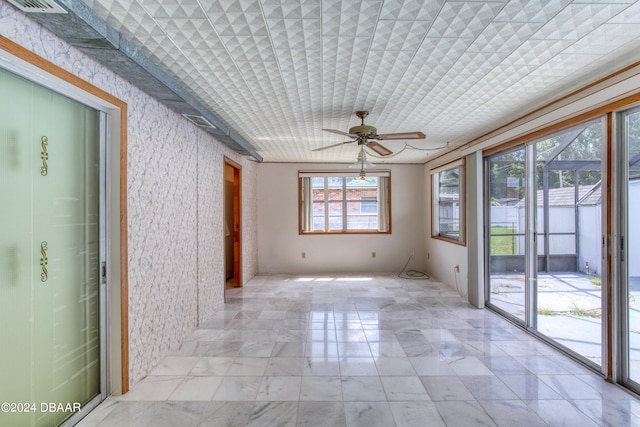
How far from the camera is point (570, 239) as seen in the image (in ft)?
9.08

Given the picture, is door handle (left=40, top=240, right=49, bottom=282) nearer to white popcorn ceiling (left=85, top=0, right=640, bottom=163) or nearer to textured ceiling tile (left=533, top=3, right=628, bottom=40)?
white popcorn ceiling (left=85, top=0, right=640, bottom=163)

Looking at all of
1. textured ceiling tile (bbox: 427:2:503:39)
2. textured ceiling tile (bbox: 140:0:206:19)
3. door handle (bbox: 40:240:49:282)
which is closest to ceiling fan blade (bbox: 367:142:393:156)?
textured ceiling tile (bbox: 427:2:503:39)

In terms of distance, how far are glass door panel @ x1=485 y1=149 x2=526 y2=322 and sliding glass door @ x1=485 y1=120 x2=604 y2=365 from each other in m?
0.01

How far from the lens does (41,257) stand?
1581mm

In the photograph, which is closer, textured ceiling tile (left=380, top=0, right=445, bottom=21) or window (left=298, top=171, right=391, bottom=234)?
textured ceiling tile (left=380, top=0, right=445, bottom=21)

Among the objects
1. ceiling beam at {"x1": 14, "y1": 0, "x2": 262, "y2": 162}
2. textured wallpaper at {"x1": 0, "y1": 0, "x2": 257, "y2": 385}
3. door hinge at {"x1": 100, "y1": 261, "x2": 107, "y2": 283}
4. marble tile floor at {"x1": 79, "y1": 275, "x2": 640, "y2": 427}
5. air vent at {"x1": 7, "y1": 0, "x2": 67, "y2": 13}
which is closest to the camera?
air vent at {"x1": 7, "y1": 0, "x2": 67, "y2": 13}

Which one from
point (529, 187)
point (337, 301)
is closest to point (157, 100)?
point (337, 301)

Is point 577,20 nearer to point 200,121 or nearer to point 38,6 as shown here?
point 38,6

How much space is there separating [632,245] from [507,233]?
4.86 feet

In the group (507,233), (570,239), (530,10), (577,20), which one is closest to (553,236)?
(570,239)

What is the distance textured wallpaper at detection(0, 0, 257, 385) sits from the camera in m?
1.77

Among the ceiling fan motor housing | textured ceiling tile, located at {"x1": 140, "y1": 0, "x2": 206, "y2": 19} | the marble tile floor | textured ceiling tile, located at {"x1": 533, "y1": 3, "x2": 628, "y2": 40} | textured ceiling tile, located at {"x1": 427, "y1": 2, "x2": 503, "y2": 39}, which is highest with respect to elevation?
textured ceiling tile, located at {"x1": 140, "y1": 0, "x2": 206, "y2": 19}

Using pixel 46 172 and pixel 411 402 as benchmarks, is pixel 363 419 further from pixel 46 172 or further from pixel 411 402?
pixel 46 172

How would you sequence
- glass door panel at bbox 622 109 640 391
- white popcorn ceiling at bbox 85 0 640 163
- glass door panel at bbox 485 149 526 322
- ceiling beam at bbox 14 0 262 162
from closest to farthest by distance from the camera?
ceiling beam at bbox 14 0 262 162 → white popcorn ceiling at bbox 85 0 640 163 → glass door panel at bbox 622 109 640 391 → glass door panel at bbox 485 149 526 322
